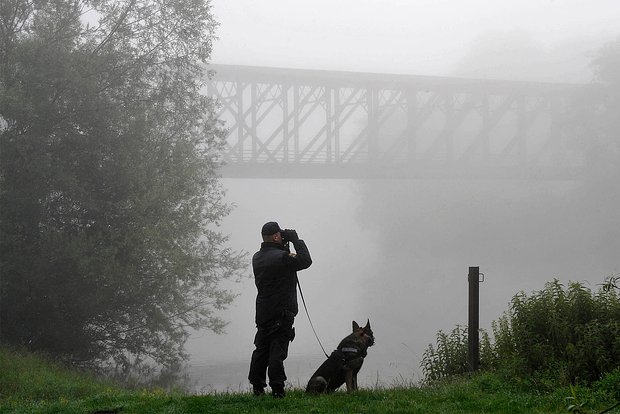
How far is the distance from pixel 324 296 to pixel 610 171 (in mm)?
32009

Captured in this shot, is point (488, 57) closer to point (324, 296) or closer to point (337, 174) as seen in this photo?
point (337, 174)

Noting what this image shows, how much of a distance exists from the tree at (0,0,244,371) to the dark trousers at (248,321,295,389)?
438 inches

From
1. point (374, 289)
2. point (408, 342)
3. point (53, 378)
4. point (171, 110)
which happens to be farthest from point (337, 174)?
point (53, 378)

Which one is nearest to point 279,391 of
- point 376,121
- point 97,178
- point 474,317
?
point 474,317

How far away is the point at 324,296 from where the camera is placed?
48688mm

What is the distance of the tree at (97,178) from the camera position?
19547 mm

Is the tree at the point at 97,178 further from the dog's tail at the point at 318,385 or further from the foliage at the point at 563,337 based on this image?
A: the foliage at the point at 563,337

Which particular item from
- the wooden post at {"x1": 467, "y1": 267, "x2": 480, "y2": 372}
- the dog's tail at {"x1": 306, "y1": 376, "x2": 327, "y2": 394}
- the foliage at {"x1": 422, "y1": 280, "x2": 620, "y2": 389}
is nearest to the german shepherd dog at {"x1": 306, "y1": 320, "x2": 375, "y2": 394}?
the dog's tail at {"x1": 306, "y1": 376, "x2": 327, "y2": 394}

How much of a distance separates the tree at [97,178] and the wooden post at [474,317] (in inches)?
412

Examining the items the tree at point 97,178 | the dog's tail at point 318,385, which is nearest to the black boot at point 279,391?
the dog's tail at point 318,385

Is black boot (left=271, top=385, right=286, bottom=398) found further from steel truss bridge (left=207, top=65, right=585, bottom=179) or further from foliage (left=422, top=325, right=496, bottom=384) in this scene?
steel truss bridge (left=207, top=65, right=585, bottom=179)

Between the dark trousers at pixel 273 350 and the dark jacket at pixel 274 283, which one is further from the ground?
the dark jacket at pixel 274 283

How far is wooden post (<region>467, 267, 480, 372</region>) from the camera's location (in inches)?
457

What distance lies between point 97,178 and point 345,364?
13.2 metres
